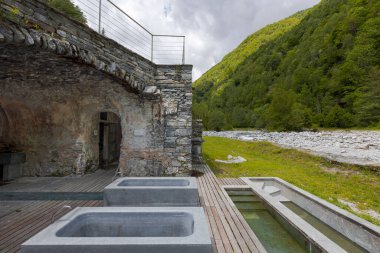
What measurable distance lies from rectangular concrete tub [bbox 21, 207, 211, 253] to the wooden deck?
2.45 feet

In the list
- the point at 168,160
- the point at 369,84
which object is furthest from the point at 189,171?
the point at 369,84

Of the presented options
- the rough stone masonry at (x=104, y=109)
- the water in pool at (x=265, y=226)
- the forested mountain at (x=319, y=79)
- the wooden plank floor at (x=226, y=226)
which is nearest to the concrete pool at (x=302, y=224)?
the water in pool at (x=265, y=226)

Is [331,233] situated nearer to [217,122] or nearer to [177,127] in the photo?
[177,127]

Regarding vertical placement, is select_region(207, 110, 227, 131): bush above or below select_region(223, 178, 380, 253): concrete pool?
above

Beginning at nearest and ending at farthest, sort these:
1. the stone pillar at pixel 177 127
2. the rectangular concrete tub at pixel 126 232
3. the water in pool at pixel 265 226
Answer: the rectangular concrete tub at pixel 126 232 < the water in pool at pixel 265 226 < the stone pillar at pixel 177 127

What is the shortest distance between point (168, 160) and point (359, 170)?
786 centimetres

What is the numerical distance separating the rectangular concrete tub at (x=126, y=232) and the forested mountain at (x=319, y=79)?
22.4 m

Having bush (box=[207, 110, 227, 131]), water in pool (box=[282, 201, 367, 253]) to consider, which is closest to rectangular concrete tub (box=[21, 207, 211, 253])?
water in pool (box=[282, 201, 367, 253])

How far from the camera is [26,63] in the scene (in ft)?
15.0

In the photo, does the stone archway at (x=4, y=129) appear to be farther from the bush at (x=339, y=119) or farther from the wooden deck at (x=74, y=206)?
the bush at (x=339, y=119)

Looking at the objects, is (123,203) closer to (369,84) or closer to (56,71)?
(56,71)

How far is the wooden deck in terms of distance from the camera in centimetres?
297

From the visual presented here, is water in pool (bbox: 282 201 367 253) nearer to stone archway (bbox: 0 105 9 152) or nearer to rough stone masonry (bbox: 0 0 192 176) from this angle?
rough stone masonry (bbox: 0 0 192 176)

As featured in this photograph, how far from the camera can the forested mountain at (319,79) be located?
2555cm
